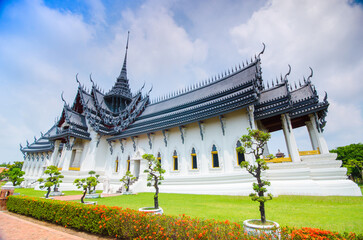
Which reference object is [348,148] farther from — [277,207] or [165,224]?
[165,224]

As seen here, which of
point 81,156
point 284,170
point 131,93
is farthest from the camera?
point 131,93

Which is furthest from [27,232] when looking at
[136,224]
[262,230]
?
[262,230]

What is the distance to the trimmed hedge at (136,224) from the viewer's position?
10.1 feet

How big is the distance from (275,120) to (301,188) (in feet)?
18.1

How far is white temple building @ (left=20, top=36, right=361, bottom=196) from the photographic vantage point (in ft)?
31.6

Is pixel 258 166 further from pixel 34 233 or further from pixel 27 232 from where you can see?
pixel 27 232

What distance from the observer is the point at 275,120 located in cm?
1299

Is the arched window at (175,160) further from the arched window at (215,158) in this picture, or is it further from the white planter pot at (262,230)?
the white planter pot at (262,230)

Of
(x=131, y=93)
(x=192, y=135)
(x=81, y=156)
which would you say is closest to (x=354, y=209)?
(x=192, y=135)

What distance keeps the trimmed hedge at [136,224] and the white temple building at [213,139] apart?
22.6 ft

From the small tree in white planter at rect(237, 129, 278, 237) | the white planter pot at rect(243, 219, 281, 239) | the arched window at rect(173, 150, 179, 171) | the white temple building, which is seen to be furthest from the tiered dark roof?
the white planter pot at rect(243, 219, 281, 239)

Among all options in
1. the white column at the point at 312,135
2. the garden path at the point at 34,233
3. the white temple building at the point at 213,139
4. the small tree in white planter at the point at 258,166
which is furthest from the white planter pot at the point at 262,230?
the white column at the point at 312,135

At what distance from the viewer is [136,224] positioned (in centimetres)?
416

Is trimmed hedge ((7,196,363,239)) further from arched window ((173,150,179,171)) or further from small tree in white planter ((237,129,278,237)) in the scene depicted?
arched window ((173,150,179,171))
